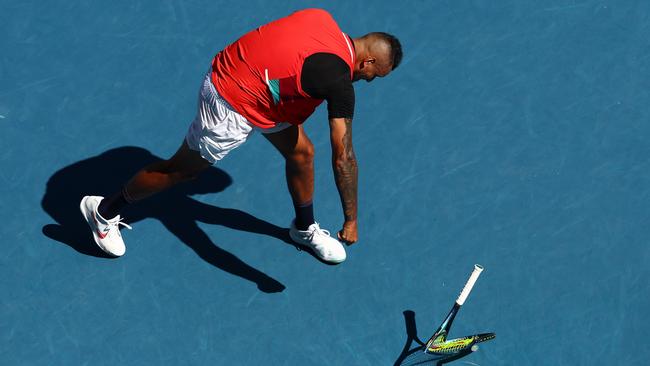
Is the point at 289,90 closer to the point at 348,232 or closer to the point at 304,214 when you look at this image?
the point at 348,232

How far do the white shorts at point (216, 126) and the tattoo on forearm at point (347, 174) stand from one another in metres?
0.57

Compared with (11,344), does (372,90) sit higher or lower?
higher

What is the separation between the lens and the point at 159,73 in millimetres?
6766

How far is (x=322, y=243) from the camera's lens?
19.3ft

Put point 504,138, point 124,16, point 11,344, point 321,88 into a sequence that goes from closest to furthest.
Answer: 1. point 321,88
2. point 11,344
3. point 504,138
4. point 124,16

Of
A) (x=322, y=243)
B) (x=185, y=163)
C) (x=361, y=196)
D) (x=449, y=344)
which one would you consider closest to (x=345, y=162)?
(x=185, y=163)

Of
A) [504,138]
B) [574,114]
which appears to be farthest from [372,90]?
[574,114]

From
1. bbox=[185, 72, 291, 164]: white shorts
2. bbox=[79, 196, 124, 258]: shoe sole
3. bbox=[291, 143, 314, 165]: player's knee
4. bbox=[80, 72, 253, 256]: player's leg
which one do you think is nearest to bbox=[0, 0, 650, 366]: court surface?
bbox=[79, 196, 124, 258]: shoe sole

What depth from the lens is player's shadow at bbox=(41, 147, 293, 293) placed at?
5988 mm

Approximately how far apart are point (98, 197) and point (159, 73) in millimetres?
1259

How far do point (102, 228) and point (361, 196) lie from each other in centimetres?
165

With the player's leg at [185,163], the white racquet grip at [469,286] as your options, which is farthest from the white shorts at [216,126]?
the white racquet grip at [469,286]

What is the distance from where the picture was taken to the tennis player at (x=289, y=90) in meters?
4.71

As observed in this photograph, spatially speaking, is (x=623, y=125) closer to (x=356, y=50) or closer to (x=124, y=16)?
(x=356, y=50)
